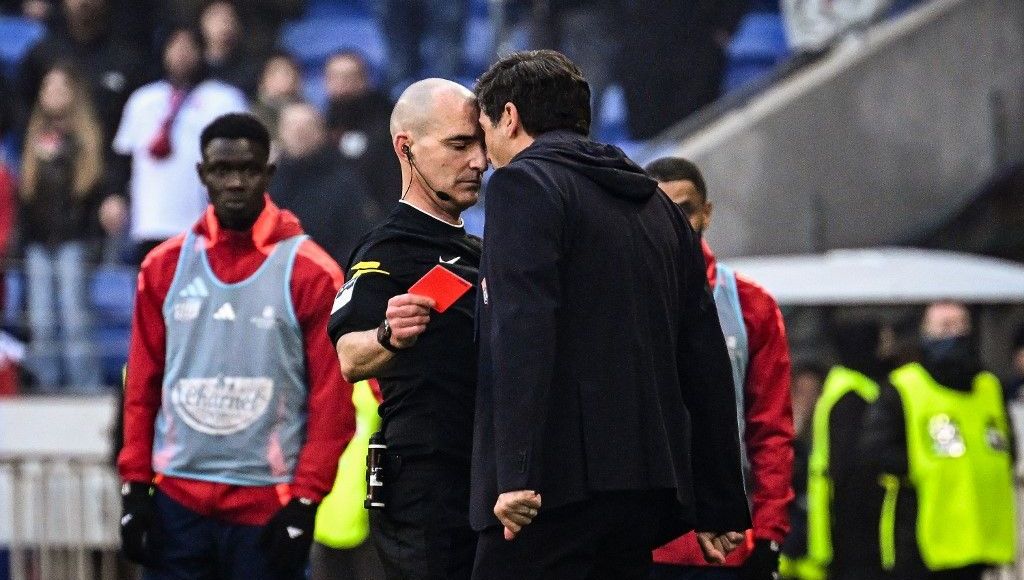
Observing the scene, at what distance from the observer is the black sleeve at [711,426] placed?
4438 millimetres

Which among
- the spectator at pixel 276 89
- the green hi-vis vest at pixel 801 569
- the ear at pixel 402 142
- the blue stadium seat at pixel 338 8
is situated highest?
the blue stadium seat at pixel 338 8

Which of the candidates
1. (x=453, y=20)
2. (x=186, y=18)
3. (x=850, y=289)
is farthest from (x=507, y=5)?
(x=850, y=289)

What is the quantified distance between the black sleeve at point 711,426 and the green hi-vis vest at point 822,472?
5341 mm

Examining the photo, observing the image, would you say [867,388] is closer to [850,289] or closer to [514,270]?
[850,289]

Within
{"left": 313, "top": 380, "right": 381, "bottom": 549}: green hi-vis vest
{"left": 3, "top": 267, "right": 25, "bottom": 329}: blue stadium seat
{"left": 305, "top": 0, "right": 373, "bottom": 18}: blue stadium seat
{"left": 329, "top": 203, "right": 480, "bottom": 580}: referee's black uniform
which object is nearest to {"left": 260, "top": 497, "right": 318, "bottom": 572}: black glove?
{"left": 329, "top": 203, "right": 480, "bottom": 580}: referee's black uniform

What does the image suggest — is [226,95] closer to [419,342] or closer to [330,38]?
[330,38]

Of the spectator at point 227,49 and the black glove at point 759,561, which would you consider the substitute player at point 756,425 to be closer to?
the black glove at point 759,561

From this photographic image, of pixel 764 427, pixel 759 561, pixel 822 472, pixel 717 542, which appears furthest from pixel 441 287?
pixel 822 472

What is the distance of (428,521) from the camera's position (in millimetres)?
4652

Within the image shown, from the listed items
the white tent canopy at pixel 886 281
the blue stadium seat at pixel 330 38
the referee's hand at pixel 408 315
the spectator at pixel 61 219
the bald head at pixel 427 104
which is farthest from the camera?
the blue stadium seat at pixel 330 38

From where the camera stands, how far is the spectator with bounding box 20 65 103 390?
14250mm

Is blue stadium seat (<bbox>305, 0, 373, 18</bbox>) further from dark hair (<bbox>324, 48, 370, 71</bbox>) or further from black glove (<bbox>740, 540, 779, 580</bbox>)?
black glove (<bbox>740, 540, 779, 580</bbox>)

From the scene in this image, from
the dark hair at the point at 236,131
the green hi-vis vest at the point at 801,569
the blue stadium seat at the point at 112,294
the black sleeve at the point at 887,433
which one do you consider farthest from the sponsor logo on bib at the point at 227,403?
the blue stadium seat at the point at 112,294

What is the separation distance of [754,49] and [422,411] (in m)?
10.9
